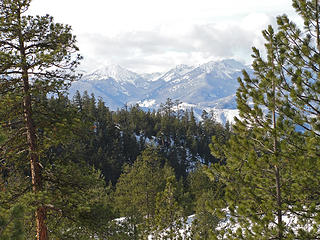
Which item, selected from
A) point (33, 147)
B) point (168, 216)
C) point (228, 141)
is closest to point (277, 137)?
point (228, 141)

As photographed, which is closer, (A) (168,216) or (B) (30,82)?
(B) (30,82)

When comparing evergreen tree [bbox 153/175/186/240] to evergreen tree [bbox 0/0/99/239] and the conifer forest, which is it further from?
evergreen tree [bbox 0/0/99/239]

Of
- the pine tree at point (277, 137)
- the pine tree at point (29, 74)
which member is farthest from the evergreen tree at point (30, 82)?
the pine tree at point (277, 137)

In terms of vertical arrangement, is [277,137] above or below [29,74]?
below

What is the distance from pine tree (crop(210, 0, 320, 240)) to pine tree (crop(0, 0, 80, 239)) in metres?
4.99

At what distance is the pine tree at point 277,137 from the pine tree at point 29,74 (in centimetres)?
499

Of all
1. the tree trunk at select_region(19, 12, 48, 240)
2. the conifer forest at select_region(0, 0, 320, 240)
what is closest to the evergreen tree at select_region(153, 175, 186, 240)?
the conifer forest at select_region(0, 0, 320, 240)

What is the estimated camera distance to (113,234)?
8.73 metres

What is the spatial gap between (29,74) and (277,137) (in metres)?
6.93

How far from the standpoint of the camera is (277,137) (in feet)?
24.1

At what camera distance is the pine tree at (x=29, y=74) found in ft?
26.9

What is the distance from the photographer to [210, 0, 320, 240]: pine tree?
696 centimetres

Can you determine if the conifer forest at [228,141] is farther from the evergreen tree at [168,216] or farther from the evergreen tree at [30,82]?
the evergreen tree at [168,216]

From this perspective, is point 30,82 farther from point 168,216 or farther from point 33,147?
point 168,216
